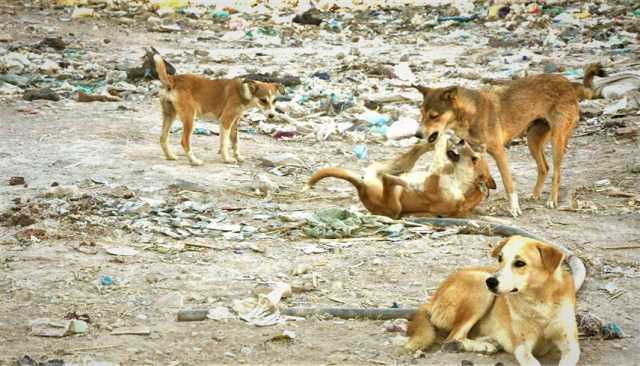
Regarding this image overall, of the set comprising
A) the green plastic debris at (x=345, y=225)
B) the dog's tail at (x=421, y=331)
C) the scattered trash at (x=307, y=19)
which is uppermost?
the dog's tail at (x=421, y=331)

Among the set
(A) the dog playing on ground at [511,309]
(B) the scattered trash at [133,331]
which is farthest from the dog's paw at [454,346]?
(B) the scattered trash at [133,331]

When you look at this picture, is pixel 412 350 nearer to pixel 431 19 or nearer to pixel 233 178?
pixel 233 178

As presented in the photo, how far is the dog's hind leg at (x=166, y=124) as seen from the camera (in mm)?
9445

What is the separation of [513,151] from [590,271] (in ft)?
14.8

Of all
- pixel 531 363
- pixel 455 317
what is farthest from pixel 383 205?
pixel 531 363

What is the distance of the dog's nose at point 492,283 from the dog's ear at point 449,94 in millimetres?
3797

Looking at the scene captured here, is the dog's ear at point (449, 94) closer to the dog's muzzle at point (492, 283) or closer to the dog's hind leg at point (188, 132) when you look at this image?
the dog's hind leg at point (188, 132)

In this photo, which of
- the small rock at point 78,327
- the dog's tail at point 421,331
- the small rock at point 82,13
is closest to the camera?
the dog's tail at point 421,331

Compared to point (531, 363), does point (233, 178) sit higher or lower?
lower

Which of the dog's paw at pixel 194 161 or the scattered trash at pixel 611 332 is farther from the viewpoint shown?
the dog's paw at pixel 194 161

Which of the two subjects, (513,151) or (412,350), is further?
(513,151)

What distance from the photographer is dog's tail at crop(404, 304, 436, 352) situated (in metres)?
4.71

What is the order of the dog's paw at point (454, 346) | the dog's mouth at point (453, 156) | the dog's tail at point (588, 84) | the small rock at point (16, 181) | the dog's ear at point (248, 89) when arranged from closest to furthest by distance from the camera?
the dog's paw at point (454, 346)
the dog's mouth at point (453, 156)
the small rock at point (16, 181)
the dog's tail at point (588, 84)
the dog's ear at point (248, 89)

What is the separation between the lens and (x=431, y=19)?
18734 millimetres
